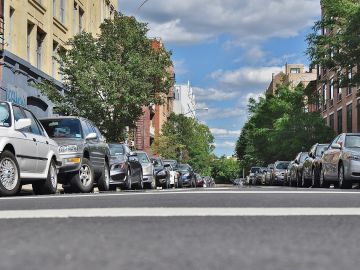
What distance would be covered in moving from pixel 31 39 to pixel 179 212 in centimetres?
2455

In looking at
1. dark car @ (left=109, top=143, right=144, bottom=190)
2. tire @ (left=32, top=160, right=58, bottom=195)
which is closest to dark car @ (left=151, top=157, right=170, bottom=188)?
dark car @ (left=109, top=143, right=144, bottom=190)

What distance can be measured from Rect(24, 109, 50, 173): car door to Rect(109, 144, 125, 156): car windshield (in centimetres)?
676

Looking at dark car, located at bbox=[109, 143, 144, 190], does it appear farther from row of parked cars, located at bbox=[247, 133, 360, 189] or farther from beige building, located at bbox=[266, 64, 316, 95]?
beige building, located at bbox=[266, 64, 316, 95]

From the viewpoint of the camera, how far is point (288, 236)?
4.67 metres

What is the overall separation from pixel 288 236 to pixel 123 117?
24.9m

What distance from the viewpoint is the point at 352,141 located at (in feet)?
58.6

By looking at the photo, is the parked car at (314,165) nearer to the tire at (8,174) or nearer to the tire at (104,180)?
the tire at (104,180)

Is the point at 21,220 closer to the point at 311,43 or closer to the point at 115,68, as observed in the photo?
the point at 115,68

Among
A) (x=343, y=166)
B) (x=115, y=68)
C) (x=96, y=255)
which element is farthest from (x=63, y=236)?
(x=115, y=68)

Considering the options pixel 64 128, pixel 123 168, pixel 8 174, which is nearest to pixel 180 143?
pixel 123 168

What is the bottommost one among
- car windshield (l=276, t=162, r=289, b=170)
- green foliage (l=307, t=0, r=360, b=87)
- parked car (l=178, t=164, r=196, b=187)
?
parked car (l=178, t=164, r=196, b=187)

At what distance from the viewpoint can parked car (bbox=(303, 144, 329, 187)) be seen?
71.2 feet

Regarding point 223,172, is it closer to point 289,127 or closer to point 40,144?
point 289,127

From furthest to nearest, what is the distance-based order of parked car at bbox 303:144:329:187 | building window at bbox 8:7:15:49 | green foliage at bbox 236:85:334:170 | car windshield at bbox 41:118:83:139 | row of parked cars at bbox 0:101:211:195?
1. green foliage at bbox 236:85:334:170
2. building window at bbox 8:7:15:49
3. parked car at bbox 303:144:329:187
4. car windshield at bbox 41:118:83:139
5. row of parked cars at bbox 0:101:211:195
